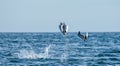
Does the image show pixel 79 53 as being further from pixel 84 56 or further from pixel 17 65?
pixel 17 65

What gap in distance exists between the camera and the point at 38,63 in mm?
59625

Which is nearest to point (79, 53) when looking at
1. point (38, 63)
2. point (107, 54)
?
point (107, 54)

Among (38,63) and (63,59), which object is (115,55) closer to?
(63,59)

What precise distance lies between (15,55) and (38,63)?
10.2 meters

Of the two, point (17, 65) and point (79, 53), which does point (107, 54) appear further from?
point (17, 65)

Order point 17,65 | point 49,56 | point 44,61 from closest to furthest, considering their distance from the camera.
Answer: point 17,65, point 44,61, point 49,56

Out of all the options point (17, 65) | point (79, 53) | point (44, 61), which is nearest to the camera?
point (17, 65)

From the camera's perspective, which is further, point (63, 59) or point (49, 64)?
point (63, 59)

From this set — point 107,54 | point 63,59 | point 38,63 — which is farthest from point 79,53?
point 38,63

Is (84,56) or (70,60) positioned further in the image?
(84,56)

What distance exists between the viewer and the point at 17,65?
5781cm

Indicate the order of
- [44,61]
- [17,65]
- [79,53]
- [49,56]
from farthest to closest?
[79,53] → [49,56] → [44,61] → [17,65]

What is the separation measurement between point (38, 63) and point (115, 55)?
13.3 metres

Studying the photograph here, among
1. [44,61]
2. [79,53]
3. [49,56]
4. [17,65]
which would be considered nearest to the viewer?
[17,65]
